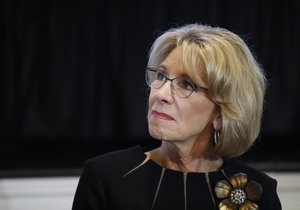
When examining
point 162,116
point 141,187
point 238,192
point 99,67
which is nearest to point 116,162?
point 141,187

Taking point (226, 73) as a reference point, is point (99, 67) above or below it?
below

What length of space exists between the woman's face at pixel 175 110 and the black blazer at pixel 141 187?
124mm

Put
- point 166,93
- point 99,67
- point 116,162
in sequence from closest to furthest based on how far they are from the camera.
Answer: point 166,93 < point 116,162 < point 99,67

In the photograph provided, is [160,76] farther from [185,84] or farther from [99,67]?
[99,67]

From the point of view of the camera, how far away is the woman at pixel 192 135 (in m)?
1.29

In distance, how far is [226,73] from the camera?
129 centimetres

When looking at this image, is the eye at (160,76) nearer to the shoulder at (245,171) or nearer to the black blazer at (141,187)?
the black blazer at (141,187)

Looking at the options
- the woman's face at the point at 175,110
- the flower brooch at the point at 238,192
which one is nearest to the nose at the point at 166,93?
the woman's face at the point at 175,110

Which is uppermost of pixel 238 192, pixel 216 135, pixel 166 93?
pixel 166 93

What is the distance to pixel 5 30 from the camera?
2.63 metres

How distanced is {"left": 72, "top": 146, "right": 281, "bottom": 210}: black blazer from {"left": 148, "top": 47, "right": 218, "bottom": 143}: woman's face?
12 cm

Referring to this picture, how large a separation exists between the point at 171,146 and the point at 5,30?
1.53 meters

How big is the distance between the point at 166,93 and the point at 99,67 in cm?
148

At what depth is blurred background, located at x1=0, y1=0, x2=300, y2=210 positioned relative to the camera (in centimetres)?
266
